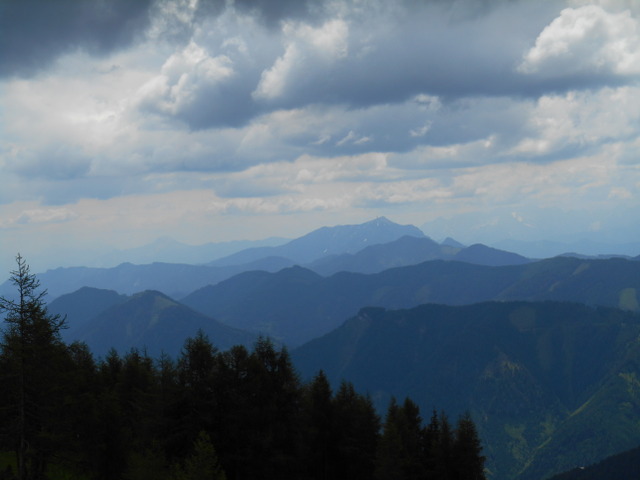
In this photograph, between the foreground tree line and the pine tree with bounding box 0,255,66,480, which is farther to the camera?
the foreground tree line

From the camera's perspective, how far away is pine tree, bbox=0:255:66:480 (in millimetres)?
39562

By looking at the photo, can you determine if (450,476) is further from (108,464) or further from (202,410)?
(108,464)

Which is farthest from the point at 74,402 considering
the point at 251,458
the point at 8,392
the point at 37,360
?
the point at 251,458

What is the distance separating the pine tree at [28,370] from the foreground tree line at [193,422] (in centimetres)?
9

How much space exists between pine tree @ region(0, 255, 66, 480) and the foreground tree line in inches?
3.6

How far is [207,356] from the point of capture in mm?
49844

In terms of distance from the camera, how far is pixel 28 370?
130 ft

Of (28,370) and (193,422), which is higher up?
(28,370)

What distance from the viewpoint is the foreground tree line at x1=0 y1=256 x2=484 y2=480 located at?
40594 millimetres

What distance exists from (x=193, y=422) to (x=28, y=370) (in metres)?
13.5

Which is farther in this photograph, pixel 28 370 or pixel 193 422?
pixel 193 422

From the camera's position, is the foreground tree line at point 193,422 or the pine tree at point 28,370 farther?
the foreground tree line at point 193,422

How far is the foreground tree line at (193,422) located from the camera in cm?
4059

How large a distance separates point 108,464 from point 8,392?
12618 millimetres
